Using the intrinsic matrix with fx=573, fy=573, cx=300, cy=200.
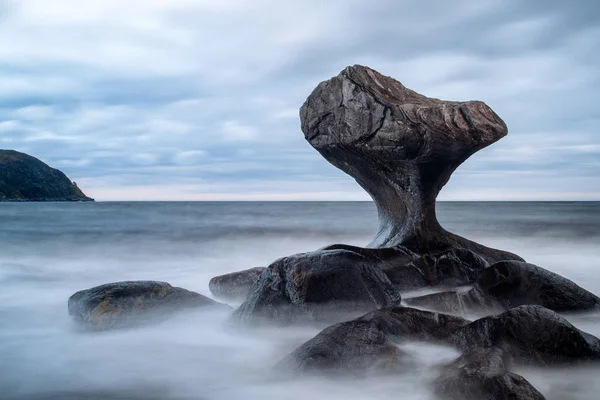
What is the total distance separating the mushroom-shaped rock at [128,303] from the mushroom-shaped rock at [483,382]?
12.2 feet

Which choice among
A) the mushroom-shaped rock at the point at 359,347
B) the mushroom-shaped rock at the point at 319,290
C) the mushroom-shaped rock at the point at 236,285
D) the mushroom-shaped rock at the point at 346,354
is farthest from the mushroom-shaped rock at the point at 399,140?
the mushroom-shaped rock at the point at 346,354

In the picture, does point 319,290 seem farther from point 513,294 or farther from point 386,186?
point 386,186

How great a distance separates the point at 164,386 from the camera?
4836 mm

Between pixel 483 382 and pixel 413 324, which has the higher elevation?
pixel 413 324

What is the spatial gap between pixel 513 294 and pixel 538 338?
A: 73.5 inches

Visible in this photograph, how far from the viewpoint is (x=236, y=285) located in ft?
27.6

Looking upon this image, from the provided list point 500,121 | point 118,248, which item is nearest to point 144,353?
point 500,121

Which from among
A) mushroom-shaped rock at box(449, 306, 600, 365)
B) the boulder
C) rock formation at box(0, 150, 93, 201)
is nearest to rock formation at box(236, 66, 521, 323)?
the boulder

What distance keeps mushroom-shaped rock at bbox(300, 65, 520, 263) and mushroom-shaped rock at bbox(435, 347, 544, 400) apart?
10.5 feet

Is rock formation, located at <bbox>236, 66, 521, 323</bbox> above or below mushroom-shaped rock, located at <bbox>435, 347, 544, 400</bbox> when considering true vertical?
above

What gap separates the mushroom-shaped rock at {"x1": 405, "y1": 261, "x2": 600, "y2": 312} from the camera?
20.8 feet

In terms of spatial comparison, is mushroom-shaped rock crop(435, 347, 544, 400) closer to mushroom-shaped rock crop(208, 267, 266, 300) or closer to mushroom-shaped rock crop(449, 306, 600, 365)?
mushroom-shaped rock crop(449, 306, 600, 365)

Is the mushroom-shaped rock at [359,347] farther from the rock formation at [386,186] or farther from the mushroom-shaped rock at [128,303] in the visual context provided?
the mushroom-shaped rock at [128,303]

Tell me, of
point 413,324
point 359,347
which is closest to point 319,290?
point 413,324
